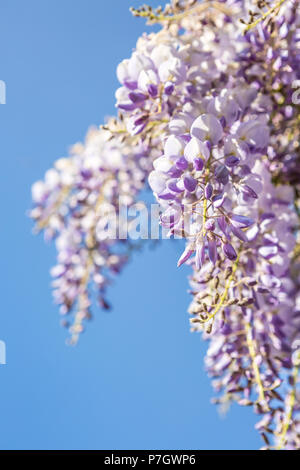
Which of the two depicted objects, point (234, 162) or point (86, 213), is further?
point (86, 213)

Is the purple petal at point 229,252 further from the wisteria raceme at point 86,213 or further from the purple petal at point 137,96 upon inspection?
the wisteria raceme at point 86,213

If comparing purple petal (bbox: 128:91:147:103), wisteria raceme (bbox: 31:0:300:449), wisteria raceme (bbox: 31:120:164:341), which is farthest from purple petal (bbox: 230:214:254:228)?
wisteria raceme (bbox: 31:120:164:341)

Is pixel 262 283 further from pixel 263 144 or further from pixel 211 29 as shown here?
pixel 211 29

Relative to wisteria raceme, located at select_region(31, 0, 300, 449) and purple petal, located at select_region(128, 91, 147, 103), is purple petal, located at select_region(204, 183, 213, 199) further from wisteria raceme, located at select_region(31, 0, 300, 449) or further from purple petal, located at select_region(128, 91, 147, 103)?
purple petal, located at select_region(128, 91, 147, 103)

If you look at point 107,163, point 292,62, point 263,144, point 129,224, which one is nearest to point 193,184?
point 263,144

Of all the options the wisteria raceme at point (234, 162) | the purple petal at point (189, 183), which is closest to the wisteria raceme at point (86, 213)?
the wisteria raceme at point (234, 162)

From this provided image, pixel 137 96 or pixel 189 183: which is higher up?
pixel 137 96

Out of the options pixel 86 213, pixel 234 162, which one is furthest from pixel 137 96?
pixel 86 213

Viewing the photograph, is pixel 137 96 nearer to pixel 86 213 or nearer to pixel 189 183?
pixel 189 183

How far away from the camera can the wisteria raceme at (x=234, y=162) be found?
79 cm

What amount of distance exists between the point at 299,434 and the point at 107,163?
1.00 meters

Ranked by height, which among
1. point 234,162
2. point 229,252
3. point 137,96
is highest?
point 137,96

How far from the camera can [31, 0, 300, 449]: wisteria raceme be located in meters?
0.79

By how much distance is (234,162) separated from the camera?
79 centimetres
